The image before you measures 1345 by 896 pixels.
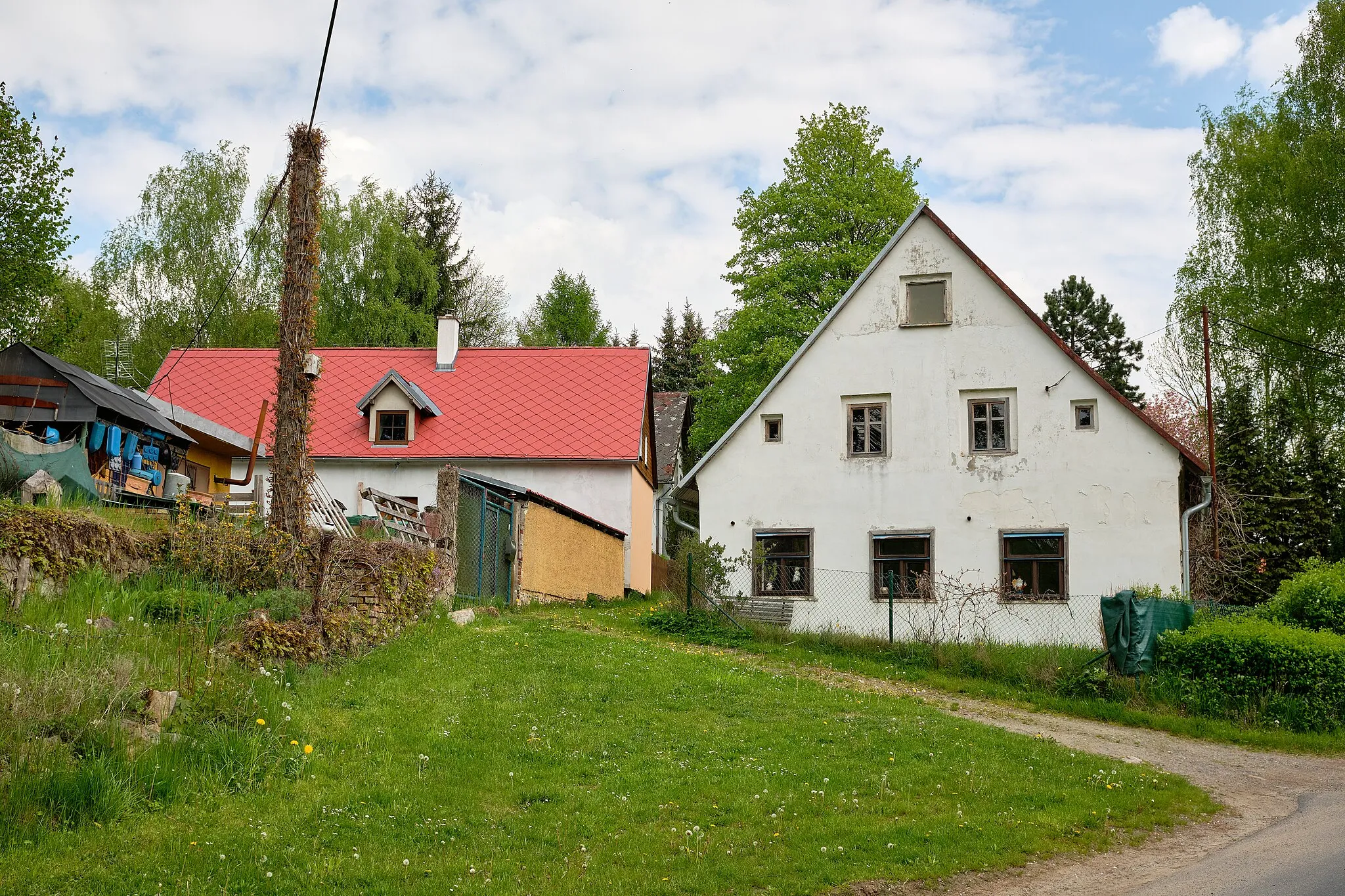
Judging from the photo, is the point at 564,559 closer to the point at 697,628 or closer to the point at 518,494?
the point at 518,494

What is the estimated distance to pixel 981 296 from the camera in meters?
23.1

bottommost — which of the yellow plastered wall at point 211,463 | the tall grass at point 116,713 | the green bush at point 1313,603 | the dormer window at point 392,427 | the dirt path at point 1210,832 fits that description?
the dirt path at point 1210,832

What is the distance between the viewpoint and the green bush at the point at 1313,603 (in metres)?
16.3

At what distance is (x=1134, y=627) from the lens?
15891 millimetres

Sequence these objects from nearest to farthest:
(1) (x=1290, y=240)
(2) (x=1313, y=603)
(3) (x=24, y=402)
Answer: (2) (x=1313, y=603), (3) (x=24, y=402), (1) (x=1290, y=240)

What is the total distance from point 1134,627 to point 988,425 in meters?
7.54

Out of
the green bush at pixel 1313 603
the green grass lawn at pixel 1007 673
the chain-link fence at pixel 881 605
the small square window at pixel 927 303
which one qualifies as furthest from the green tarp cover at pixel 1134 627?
the small square window at pixel 927 303

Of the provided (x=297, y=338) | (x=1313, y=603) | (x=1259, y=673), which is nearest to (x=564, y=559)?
(x=297, y=338)

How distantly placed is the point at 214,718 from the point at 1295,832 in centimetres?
925

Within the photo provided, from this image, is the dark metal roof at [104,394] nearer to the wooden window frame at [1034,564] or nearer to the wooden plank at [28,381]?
the wooden plank at [28,381]

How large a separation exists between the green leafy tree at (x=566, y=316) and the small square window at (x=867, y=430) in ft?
110

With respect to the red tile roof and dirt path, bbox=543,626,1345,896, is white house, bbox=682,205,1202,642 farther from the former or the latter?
the red tile roof

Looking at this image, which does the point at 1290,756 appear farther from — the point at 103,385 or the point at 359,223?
the point at 359,223

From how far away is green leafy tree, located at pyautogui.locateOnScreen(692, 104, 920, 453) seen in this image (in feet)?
116
